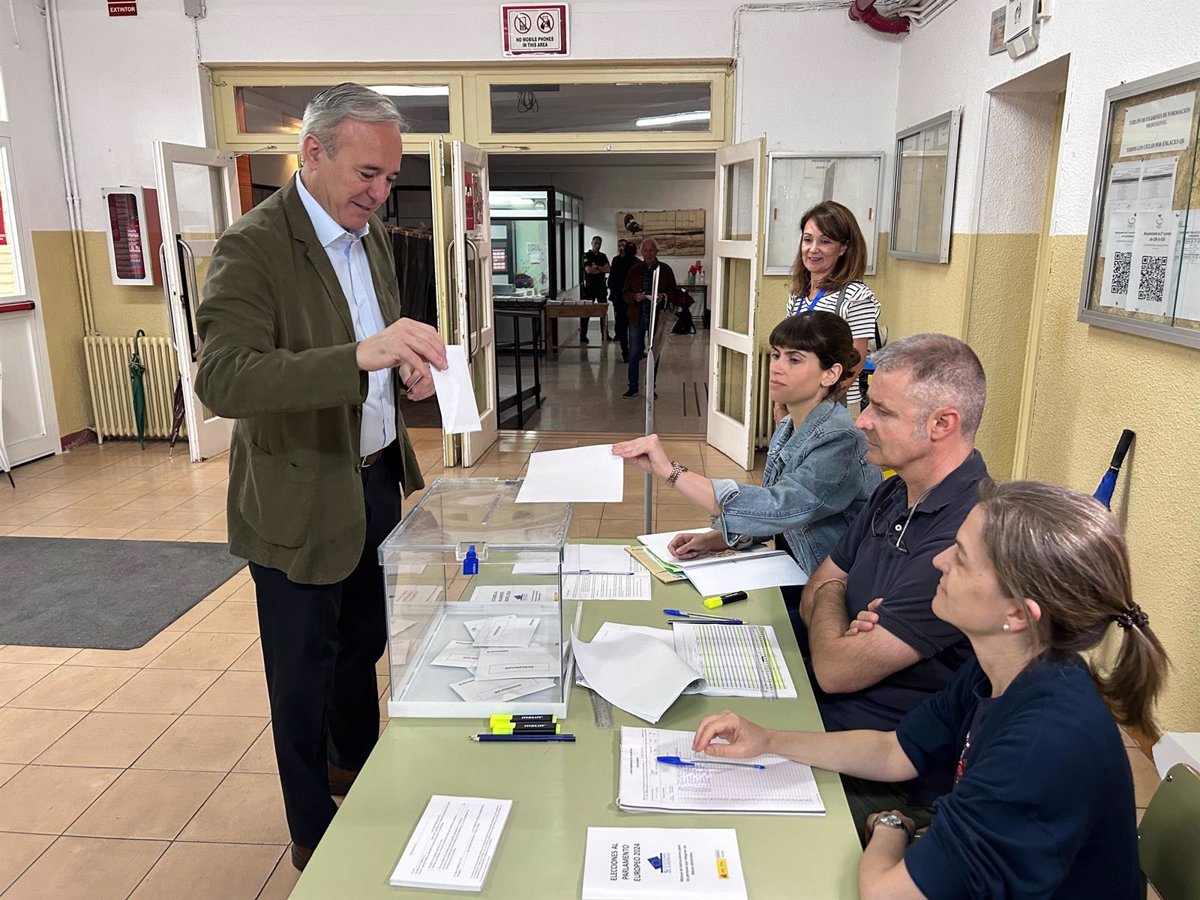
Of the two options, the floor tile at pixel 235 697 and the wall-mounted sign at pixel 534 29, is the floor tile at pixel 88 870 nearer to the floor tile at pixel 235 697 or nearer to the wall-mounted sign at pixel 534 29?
the floor tile at pixel 235 697

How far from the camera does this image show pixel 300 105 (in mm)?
6605

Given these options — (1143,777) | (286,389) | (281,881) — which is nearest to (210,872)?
(281,881)

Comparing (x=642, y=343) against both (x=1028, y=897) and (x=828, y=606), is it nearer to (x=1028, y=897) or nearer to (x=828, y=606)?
(x=828, y=606)

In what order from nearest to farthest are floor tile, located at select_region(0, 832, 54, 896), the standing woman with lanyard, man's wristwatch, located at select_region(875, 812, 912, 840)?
man's wristwatch, located at select_region(875, 812, 912, 840) → floor tile, located at select_region(0, 832, 54, 896) → the standing woman with lanyard

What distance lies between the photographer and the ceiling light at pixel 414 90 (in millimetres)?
5961

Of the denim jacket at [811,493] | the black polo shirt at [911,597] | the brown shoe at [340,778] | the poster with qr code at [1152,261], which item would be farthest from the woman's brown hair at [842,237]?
the brown shoe at [340,778]

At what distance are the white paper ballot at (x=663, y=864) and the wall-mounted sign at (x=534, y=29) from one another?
5.48 m

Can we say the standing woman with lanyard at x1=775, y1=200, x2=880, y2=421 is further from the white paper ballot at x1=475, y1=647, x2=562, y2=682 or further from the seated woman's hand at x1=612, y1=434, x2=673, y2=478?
the white paper ballot at x1=475, y1=647, x2=562, y2=682

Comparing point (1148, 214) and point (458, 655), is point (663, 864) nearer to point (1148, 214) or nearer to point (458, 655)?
point (458, 655)

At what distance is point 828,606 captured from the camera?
1798mm

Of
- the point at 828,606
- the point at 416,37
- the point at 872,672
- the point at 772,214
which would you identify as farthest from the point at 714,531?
the point at 416,37

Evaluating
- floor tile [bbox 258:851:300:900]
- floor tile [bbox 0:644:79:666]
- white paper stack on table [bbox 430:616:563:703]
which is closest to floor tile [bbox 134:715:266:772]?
floor tile [bbox 258:851:300:900]

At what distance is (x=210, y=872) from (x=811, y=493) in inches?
66.8

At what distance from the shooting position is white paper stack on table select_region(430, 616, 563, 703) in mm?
1490
